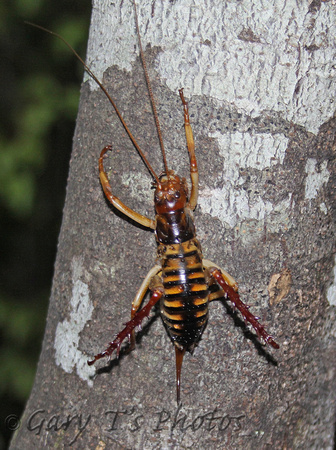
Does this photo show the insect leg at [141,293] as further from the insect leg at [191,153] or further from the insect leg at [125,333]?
A: the insect leg at [191,153]

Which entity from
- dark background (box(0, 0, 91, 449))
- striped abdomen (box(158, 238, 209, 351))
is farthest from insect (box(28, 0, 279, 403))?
dark background (box(0, 0, 91, 449))

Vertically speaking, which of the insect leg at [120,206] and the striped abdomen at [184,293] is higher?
the insect leg at [120,206]

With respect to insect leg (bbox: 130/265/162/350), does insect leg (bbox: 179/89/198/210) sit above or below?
above

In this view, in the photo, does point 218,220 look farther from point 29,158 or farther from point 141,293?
point 29,158

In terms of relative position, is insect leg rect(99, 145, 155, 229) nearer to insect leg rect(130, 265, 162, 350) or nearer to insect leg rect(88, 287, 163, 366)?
insect leg rect(130, 265, 162, 350)

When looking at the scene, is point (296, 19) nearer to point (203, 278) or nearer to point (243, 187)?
point (243, 187)

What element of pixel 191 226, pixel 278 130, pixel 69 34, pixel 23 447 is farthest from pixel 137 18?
pixel 69 34

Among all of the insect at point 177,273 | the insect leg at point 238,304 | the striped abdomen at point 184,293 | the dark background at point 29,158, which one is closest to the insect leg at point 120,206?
the insect at point 177,273
